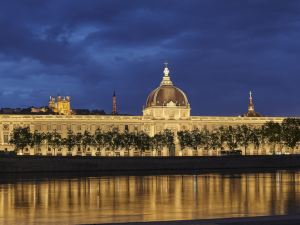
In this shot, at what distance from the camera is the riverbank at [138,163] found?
9831cm

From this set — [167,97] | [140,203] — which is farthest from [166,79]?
[140,203]

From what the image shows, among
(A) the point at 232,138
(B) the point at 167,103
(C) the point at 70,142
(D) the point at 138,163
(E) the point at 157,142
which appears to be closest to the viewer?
(D) the point at 138,163

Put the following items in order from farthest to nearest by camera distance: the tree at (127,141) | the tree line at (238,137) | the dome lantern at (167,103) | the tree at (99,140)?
the dome lantern at (167,103), the tree at (99,140), the tree at (127,141), the tree line at (238,137)

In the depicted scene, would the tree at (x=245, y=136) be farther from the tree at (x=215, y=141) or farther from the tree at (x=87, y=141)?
the tree at (x=87, y=141)

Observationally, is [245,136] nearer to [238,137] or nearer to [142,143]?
[238,137]

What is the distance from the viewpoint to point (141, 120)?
178 m

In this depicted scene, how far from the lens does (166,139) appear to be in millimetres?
155125

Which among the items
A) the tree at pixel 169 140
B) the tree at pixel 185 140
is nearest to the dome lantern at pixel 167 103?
the tree at pixel 169 140

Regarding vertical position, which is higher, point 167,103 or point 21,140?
point 167,103

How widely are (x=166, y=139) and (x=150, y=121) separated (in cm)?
2296

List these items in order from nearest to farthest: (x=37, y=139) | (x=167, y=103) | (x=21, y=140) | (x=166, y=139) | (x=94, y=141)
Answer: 1. (x=21, y=140)
2. (x=37, y=139)
3. (x=94, y=141)
4. (x=166, y=139)
5. (x=167, y=103)

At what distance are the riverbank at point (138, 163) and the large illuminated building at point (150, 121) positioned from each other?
51.5 metres

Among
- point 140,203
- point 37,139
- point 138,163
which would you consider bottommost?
point 140,203

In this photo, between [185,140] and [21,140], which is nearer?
[21,140]
